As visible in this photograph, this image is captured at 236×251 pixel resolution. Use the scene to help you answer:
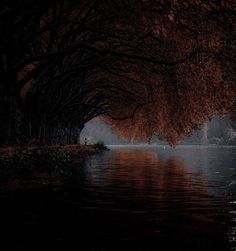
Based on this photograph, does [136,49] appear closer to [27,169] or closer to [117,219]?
[27,169]

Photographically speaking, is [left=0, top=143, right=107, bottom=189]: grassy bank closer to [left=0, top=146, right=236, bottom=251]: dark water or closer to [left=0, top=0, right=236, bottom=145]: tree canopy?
[left=0, top=146, right=236, bottom=251]: dark water

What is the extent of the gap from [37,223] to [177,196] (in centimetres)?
620

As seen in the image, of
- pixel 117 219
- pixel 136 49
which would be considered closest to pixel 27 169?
pixel 136 49

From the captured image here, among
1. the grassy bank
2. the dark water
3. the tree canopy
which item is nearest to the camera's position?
the dark water

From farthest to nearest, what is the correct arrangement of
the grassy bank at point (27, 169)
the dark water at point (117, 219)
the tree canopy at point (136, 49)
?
the grassy bank at point (27, 169) < the tree canopy at point (136, 49) < the dark water at point (117, 219)

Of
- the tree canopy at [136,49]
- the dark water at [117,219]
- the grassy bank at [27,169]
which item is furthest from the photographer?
the grassy bank at [27,169]

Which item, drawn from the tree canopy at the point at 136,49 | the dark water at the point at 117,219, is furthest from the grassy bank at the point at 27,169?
the tree canopy at the point at 136,49

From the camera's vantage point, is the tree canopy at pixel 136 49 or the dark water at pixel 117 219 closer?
the dark water at pixel 117 219

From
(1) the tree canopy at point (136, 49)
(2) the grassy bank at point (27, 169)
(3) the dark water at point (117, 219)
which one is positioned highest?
(1) the tree canopy at point (136, 49)

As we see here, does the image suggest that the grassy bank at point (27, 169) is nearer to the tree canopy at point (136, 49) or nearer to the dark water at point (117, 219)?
the dark water at point (117, 219)

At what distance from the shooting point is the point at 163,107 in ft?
109

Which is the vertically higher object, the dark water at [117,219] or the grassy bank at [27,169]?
the grassy bank at [27,169]

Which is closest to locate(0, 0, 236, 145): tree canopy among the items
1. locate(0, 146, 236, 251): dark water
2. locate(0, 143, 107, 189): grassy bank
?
locate(0, 143, 107, 189): grassy bank

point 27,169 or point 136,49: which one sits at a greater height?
point 136,49
